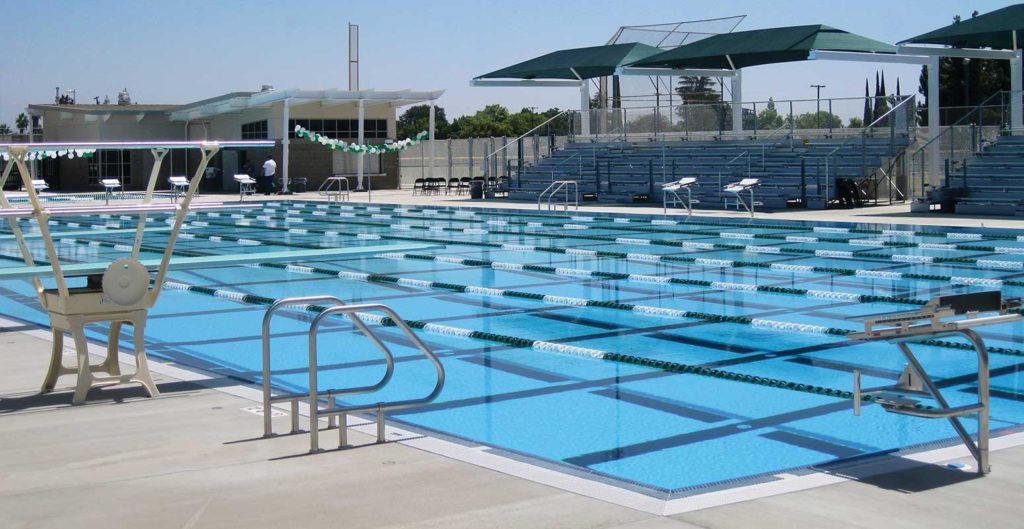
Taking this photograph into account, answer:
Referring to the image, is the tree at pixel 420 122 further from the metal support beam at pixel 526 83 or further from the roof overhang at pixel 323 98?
the metal support beam at pixel 526 83

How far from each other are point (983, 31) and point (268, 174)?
24.1 meters

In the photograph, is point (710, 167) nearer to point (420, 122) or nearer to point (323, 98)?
point (323, 98)

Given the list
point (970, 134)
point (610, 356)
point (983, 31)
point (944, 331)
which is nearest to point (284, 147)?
point (970, 134)

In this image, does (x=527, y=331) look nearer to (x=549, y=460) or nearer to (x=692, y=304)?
(x=692, y=304)

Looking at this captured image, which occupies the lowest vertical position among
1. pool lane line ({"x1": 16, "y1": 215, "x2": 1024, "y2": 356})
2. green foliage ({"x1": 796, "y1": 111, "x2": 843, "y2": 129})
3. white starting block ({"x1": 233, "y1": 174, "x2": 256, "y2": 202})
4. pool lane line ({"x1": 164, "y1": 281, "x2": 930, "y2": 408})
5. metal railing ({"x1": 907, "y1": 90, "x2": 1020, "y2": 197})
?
pool lane line ({"x1": 164, "y1": 281, "x2": 930, "y2": 408})

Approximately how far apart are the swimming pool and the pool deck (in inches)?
20.1

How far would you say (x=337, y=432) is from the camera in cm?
584

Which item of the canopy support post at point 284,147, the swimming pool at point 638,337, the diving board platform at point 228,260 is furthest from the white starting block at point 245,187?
the diving board platform at point 228,260

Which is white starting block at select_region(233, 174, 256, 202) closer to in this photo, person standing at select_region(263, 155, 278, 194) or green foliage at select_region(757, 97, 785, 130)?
person standing at select_region(263, 155, 278, 194)

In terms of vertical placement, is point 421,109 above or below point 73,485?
above

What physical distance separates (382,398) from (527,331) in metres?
2.66

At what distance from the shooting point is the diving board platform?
46.6 feet

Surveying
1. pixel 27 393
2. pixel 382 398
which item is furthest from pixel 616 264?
pixel 27 393

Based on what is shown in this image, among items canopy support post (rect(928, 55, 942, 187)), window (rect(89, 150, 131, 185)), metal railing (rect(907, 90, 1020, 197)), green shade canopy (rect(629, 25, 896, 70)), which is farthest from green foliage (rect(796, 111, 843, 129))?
window (rect(89, 150, 131, 185))
